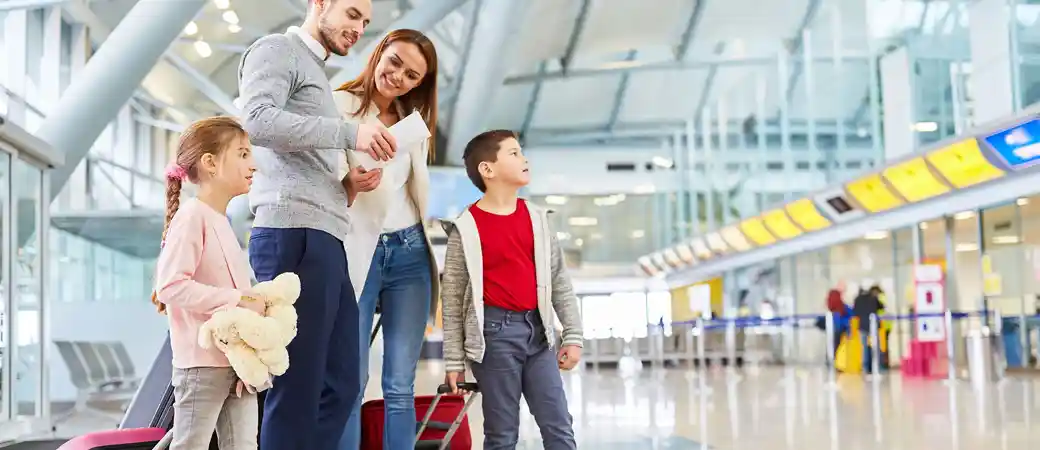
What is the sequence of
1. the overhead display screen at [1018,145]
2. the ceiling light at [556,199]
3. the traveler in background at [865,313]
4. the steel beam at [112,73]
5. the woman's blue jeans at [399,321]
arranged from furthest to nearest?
1. the ceiling light at [556,199]
2. the traveler in background at [865,313]
3. the overhead display screen at [1018,145]
4. the steel beam at [112,73]
5. the woman's blue jeans at [399,321]

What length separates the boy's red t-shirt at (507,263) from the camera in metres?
3.82

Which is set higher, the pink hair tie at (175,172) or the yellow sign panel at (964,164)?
the yellow sign panel at (964,164)

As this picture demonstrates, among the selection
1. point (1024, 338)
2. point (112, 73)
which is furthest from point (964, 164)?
point (112, 73)

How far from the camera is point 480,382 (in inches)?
148

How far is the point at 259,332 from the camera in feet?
8.37

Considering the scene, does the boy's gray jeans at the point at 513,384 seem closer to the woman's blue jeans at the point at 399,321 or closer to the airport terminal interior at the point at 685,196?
the woman's blue jeans at the point at 399,321

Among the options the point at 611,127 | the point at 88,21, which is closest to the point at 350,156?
the point at 88,21

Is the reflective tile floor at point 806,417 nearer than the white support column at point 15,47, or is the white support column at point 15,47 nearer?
the reflective tile floor at point 806,417

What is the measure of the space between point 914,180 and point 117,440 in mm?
14970

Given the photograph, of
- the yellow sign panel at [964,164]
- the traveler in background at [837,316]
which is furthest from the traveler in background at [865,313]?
the yellow sign panel at [964,164]

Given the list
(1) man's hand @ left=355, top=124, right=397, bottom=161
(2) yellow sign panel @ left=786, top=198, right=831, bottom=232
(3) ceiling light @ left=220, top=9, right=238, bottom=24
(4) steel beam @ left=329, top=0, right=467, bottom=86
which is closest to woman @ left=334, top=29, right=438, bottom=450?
(1) man's hand @ left=355, top=124, right=397, bottom=161

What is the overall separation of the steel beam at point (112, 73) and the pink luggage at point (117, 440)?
706 cm

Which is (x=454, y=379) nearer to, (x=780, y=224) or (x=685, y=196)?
(x=780, y=224)

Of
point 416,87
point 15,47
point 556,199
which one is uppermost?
point 15,47
